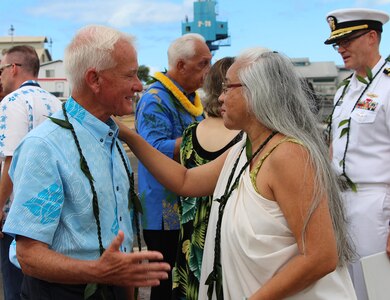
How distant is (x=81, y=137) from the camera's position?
2.06 metres

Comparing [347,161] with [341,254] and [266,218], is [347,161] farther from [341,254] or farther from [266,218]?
[266,218]

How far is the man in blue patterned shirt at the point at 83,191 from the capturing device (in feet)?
6.01

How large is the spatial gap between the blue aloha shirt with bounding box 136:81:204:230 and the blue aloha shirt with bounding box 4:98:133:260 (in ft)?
5.21

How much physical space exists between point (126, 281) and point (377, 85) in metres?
2.39

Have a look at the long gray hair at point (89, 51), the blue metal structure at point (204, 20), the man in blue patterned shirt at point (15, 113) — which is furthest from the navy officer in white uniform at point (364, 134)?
the blue metal structure at point (204, 20)

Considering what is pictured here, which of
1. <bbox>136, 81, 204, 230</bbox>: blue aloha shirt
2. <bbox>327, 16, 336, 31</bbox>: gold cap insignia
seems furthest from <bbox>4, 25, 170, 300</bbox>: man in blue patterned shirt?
<bbox>327, 16, 336, 31</bbox>: gold cap insignia

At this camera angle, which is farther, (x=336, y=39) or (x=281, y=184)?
(x=336, y=39)

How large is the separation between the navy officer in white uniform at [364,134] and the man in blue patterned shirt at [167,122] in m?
1.09

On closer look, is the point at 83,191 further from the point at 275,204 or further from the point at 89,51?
the point at 275,204

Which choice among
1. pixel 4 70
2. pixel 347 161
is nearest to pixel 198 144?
pixel 347 161

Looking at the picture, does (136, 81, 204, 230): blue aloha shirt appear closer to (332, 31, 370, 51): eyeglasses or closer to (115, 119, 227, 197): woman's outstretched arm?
(115, 119, 227, 197): woman's outstretched arm

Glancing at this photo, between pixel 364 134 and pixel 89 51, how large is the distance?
2066mm

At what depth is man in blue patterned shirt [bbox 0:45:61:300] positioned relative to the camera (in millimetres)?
3633

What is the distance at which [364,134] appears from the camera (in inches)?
132
